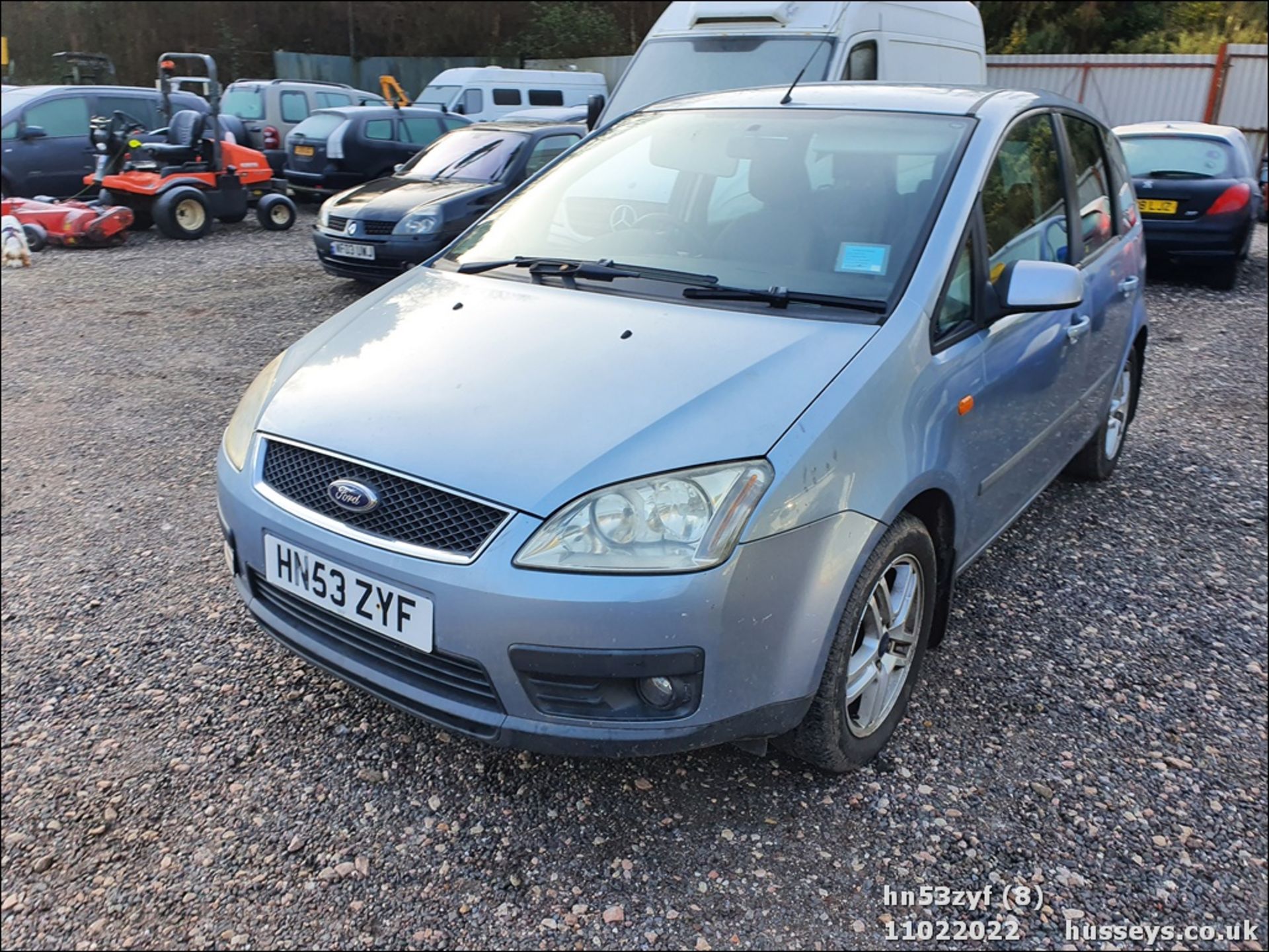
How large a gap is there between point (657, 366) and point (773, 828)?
3.79 feet

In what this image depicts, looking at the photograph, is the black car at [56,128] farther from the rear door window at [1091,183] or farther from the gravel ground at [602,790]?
the rear door window at [1091,183]

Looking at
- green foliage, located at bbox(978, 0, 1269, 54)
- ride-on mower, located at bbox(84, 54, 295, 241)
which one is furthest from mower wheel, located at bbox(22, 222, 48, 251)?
green foliage, located at bbox(978, 0, 1269, 54)

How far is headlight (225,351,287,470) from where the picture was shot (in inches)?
102

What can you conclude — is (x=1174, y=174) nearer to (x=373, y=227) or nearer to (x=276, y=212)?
(x=373, y=227)

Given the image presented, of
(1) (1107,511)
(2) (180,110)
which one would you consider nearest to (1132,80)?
(2) (180,110)

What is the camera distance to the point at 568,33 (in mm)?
26641

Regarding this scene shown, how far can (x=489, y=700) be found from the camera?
2.16 meters

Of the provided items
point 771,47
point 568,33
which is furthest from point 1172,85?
point 568,33

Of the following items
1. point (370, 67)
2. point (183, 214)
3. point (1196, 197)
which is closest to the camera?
Result: point (1196, 197)

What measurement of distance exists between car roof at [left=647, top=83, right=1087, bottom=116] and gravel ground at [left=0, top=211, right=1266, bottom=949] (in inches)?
65.6

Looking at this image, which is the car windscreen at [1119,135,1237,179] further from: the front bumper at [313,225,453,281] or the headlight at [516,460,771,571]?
the headlight at [516,460,771,571]

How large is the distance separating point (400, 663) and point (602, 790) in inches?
25.0

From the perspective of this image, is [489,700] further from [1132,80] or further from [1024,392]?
[1132,80]

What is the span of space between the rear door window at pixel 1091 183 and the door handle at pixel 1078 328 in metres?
0.27
